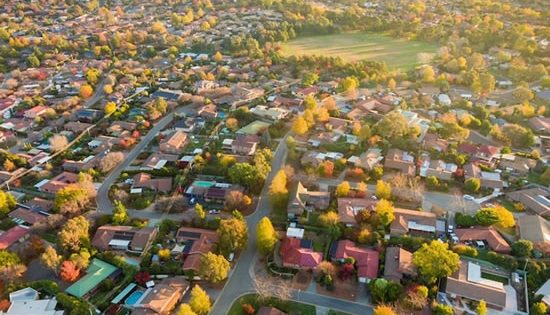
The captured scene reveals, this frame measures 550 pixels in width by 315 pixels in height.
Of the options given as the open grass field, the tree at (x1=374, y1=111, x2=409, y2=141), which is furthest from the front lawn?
the open grass field

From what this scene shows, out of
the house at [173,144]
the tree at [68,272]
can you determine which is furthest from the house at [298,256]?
the house at [173,144]

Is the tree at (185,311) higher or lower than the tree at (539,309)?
higher

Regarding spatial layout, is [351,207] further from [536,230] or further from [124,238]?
[124,238]

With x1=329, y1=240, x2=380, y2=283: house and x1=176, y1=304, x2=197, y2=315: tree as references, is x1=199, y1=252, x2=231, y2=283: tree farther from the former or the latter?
x1=329, y1=240, x2=380, y2=283: house

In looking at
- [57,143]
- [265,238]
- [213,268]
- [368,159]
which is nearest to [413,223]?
[368,159]

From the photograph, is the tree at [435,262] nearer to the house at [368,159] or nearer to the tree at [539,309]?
the tree at [539,309]

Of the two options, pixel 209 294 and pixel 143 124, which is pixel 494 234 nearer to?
pixel 209 294
